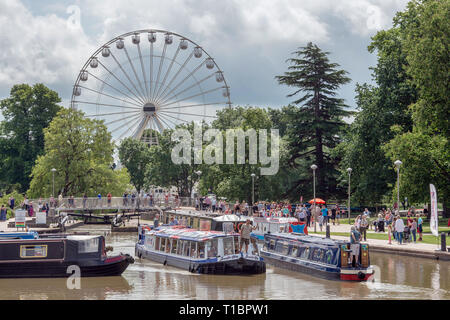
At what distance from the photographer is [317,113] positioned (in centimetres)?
7181

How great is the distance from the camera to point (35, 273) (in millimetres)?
28828

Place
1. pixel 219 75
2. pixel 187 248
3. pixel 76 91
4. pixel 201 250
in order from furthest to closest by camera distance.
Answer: pixel 219 75 < pixel 76 91 < pixel 187 248 < pixel 201 250

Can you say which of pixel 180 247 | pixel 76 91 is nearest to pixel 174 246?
pixel 180 247

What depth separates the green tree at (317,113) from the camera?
70.9m

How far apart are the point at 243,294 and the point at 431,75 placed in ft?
82.8

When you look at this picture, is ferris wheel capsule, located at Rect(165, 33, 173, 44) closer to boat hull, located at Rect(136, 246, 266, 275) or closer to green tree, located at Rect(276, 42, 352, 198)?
green tree, located at Rect(276, 42, 352, 198)

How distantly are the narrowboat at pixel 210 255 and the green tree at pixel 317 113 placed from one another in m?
39.1

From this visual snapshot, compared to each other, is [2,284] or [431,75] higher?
[431,75]

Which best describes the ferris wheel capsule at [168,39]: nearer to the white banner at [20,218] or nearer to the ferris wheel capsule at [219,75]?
the ferris wheel capsule at [219,75]

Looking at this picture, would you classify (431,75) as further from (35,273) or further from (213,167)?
(213,167)

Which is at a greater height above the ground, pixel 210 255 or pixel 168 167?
pixel 168 167

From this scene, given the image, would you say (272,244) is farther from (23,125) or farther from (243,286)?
(23,125)

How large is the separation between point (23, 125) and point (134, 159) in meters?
24.8

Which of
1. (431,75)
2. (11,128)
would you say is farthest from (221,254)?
(11,128)
